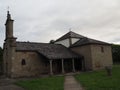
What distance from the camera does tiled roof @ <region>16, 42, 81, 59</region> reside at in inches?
1165

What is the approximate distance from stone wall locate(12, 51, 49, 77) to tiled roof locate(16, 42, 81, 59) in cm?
95

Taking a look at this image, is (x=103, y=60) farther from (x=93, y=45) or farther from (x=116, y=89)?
(x=116, y=89)

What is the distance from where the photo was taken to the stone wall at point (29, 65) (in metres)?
28.3

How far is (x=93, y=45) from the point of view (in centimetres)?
3253

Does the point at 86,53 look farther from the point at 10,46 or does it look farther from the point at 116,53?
the point at 116,53

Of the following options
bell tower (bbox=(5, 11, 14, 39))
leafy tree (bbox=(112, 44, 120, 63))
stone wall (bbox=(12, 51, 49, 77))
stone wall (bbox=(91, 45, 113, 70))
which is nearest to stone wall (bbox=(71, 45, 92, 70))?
stone wall (bbox=(91, 45, 113, 70))

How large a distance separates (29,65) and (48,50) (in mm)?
4193

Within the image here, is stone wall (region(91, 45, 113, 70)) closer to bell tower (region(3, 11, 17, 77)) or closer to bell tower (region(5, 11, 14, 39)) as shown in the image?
bell tower (region(3, 11, 17, 77))

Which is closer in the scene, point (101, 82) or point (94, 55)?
point (101, 82)

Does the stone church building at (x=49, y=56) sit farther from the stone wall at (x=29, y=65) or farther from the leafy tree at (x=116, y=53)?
the leafy tree at (x=116, y=53)

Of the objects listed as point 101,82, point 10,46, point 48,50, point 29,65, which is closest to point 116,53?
→ point 48,50

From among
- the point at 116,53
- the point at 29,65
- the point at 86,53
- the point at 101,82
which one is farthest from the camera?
the point at 116,53

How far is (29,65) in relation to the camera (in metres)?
29.7

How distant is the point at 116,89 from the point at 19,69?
18.8 meters
